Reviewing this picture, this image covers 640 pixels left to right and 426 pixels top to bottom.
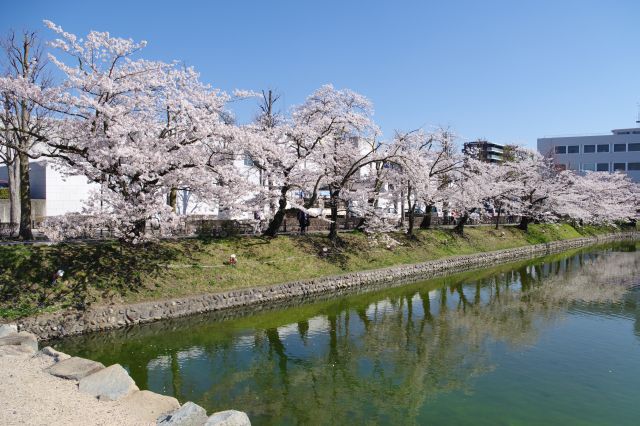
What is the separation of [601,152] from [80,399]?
277 feet

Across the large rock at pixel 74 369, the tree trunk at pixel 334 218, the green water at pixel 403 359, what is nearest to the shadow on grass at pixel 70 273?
the green water at pixel 403 359

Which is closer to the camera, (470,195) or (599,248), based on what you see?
Result: (470,195)

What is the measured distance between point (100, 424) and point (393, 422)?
217 inches

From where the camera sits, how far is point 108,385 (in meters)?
9.42

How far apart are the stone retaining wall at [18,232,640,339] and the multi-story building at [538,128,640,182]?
51391 millimetres

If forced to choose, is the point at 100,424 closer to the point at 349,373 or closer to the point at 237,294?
the point at 349,373

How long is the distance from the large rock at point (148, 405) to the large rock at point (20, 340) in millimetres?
4409

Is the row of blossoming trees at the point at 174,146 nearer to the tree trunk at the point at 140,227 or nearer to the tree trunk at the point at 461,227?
the tree trunk at the point at 140,227

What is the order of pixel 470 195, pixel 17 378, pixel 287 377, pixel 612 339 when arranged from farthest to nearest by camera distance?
pixel 470 195, pixel 612 339, pixel 287 377, pixel 17 378

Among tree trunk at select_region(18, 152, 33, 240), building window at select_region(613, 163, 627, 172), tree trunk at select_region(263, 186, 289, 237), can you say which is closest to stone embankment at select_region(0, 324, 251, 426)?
tree trunk at select_region(18, 152, 33, 240)

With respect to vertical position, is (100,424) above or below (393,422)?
above

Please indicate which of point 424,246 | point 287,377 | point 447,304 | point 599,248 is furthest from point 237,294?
point 599,248

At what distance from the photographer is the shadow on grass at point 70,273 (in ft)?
49.6

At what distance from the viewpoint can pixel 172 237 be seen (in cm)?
2303
